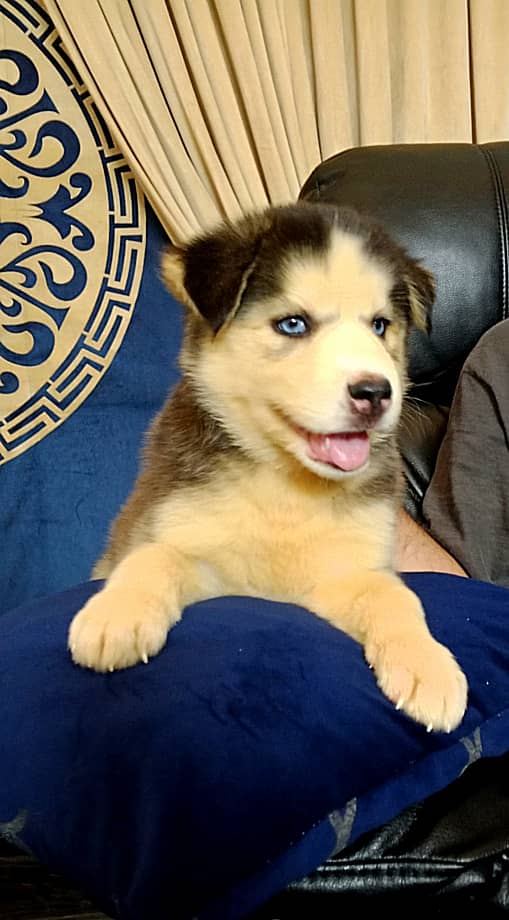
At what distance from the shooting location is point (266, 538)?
1577mm

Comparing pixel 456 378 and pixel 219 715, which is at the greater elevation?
pixel 219 715

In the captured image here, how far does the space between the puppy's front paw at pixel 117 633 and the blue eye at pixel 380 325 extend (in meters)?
0.65

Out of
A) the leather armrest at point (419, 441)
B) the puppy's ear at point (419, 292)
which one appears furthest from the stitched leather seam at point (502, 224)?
the puppy's ear at point (419, 292)

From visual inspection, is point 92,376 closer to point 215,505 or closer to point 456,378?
point 456,378

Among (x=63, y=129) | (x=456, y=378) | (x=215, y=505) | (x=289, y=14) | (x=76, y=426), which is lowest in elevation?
(x=76, y=426)

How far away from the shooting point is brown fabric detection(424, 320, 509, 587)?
2.10m

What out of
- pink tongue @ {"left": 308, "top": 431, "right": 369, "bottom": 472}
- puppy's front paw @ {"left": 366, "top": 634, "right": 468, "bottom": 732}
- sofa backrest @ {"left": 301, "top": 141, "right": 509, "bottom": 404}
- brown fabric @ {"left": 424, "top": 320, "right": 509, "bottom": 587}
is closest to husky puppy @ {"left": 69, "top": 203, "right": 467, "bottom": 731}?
pink tongue @ {"left": 308, "top": 431, "right": 369, "bottom": 472}

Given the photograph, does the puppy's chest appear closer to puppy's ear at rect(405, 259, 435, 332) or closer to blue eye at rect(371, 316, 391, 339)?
blue eye at rect(371, 316, 391, 339)

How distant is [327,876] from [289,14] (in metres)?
3.09

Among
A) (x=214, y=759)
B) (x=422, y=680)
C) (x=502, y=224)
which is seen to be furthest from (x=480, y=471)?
(x=214, y=759)

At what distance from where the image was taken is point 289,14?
336 centimetres

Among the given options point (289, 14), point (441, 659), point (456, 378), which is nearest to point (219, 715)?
point (441, 659)

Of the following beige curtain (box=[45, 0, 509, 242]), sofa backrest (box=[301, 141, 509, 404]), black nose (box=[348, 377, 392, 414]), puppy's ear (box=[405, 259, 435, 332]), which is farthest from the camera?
beige curtain (box=[45, 0, 509, 242])

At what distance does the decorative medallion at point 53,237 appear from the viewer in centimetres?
324
